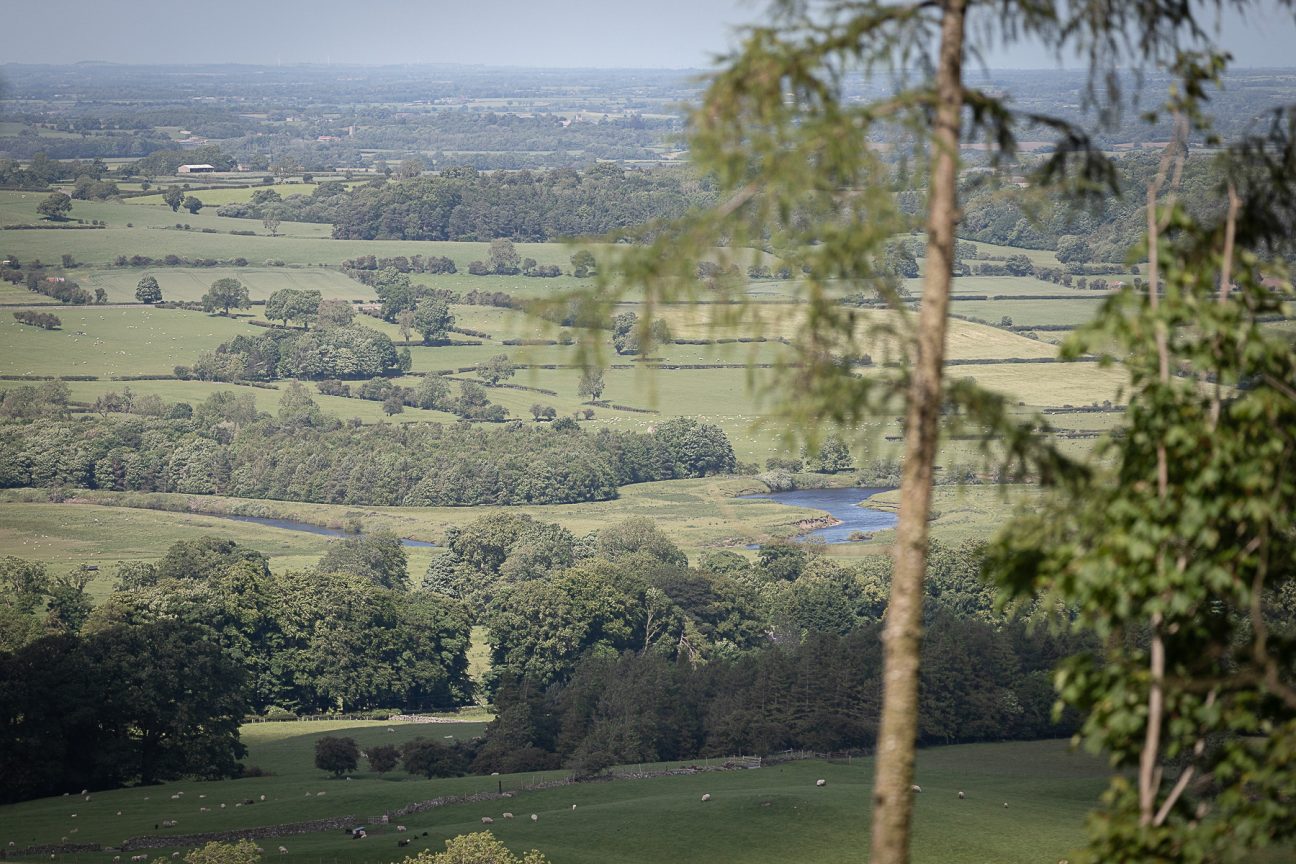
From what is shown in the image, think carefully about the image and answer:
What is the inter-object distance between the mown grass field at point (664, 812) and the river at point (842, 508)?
5084 centimetres

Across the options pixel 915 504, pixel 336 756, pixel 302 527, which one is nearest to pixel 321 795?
pixel 336 756

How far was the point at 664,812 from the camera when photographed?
2532 inches

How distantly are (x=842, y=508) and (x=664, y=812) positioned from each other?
Result: 278 feet

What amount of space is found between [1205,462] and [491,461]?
151 meters

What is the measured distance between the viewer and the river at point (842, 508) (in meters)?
133

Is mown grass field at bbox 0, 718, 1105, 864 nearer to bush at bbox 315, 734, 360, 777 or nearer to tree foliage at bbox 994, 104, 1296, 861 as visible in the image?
bush at bbox 315, 734, 360, 777

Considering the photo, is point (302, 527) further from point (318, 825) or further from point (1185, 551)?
point (1185, 551)

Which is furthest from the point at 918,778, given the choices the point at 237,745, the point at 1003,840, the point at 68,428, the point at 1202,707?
the point at 68,428

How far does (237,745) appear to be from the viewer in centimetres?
8312

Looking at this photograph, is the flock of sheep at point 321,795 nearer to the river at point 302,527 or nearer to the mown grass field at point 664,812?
the mown grass field at point 664,812

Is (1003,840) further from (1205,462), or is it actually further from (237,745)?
(1205,462)

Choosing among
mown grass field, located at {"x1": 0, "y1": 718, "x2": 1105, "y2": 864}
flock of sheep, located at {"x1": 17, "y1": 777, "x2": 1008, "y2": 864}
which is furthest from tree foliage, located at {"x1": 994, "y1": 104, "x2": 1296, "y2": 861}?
flock of sheep, located at {"x1": 17, "y1": 777, "x2": 1008, "y2": 864}

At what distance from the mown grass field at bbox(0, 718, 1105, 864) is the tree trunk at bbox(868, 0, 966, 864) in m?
45.8

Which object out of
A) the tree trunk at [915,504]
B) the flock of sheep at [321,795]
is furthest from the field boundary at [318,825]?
the tree trunk at [915,504]
